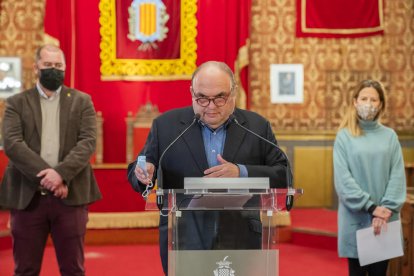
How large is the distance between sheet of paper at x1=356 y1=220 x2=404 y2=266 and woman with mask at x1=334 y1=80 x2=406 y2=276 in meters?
0.05

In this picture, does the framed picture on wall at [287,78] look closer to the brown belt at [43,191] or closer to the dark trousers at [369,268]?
the dark trousers at [369,268]

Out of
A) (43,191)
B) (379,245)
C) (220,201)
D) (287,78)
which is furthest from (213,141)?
(287,78)

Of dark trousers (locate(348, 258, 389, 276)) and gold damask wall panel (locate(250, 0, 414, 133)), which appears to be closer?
dark trousers (locate(348, 258, 389, 276))

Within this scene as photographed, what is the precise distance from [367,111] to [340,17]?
429 cm

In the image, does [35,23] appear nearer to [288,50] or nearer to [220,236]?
[288,50]

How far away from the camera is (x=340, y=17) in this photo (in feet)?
25.7

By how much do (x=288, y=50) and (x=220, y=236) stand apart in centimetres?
615

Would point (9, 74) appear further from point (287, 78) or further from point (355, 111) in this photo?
point (355, 111)

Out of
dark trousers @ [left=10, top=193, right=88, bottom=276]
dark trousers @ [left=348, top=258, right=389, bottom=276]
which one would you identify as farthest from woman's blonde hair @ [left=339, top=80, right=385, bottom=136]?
dark trousers @ [left=10, top=193, right=88, bottom=276]

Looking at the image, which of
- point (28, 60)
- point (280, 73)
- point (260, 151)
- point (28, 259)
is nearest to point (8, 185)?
point (28, 259)

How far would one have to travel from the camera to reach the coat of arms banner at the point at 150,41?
724cm

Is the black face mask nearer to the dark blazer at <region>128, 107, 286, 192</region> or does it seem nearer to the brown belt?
the brown belt

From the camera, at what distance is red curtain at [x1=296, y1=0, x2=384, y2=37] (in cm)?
775

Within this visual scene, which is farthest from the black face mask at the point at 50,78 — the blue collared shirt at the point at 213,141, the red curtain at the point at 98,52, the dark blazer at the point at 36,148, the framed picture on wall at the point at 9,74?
the framed picture on wall at the point at 9,74
